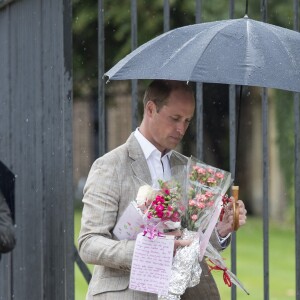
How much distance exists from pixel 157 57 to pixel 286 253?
498 inches

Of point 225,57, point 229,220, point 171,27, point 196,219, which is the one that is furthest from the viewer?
point 171,27

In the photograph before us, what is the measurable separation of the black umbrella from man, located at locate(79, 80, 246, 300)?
1177mm

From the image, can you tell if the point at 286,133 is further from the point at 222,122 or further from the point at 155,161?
the point at 155,161

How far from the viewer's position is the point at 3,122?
5.22 m

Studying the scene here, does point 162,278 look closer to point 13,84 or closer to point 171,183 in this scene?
point 171,183

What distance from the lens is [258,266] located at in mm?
14453

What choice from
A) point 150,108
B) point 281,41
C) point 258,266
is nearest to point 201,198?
point 150,108

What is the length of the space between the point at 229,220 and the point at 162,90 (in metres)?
0.50

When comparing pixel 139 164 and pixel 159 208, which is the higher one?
pixel 139 164

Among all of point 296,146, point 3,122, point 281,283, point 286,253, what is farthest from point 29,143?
point 286,253

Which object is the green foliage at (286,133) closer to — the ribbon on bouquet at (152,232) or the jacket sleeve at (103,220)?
the jacket sleeve at (103,220)

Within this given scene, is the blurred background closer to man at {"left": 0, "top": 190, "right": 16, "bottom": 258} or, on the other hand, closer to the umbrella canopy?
man at {"left": 0, "top": 190, "right": 16, "bottom": 258}

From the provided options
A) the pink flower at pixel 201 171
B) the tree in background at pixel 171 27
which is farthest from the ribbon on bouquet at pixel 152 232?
the tree in background at pixel 171 27

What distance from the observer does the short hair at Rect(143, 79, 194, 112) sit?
3928mm
